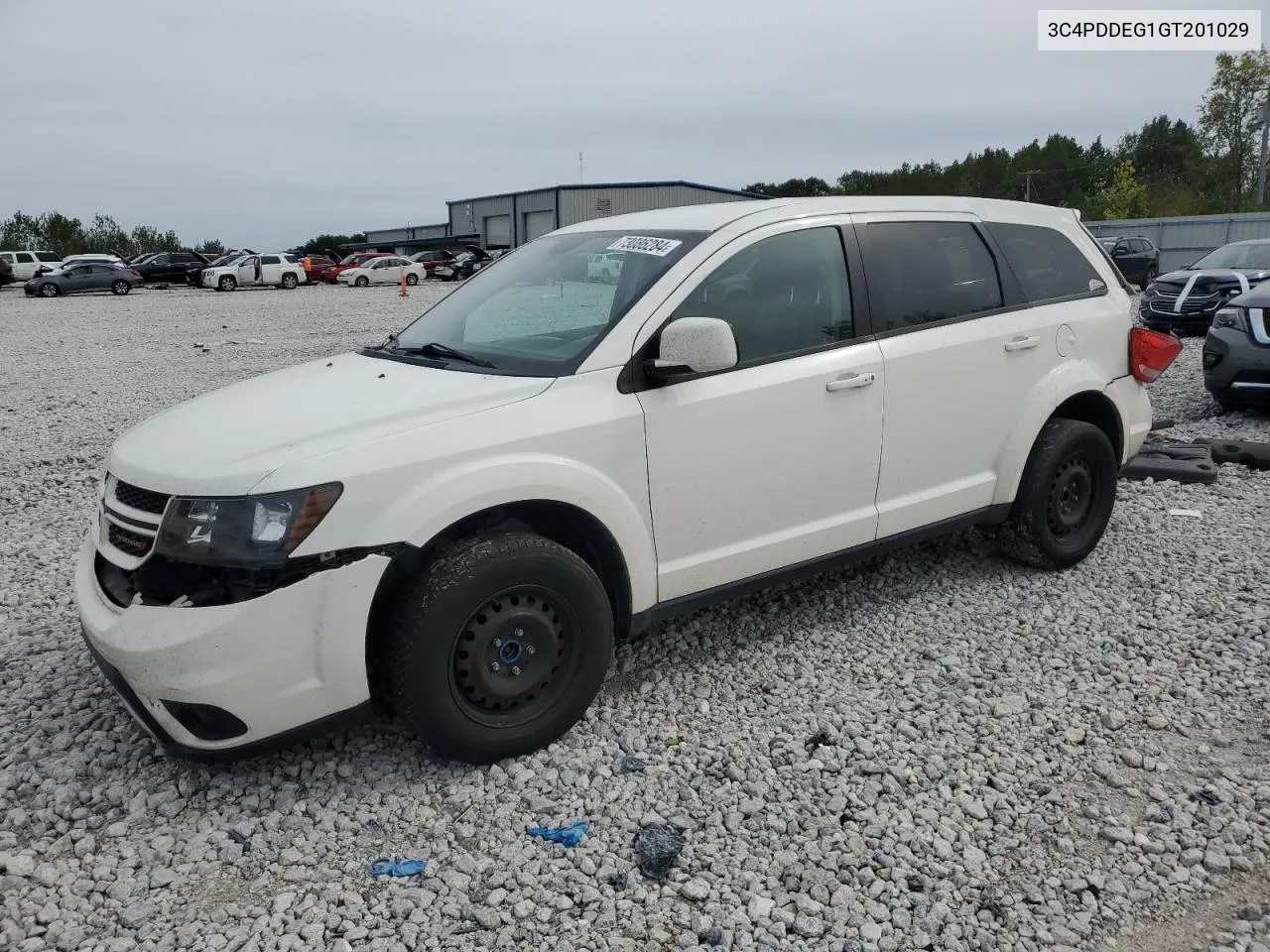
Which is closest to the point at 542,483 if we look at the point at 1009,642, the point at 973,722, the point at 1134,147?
the point at 973,722

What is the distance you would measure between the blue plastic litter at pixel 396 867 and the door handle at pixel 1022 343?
3.33 m

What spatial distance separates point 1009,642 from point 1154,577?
120cm

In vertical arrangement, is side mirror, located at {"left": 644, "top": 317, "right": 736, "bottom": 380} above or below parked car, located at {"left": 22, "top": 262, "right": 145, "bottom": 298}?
below

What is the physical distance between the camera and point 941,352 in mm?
4305

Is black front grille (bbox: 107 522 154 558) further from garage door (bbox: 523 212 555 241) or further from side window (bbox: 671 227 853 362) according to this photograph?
garage door (bbox: 523 212 555 241)

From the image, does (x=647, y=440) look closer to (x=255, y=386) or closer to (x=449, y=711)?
(x=449, y=711)

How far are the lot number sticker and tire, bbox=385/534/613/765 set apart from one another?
1287 millimetres

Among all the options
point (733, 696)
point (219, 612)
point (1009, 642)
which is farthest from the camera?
point (1009, 642)

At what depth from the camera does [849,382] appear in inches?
157

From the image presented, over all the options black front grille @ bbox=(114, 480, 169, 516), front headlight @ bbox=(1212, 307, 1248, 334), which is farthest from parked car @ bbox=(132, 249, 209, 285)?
black front grille @ bbox=(114, 480, 169, 516)

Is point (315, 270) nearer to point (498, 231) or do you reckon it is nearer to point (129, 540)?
point (498, 231)

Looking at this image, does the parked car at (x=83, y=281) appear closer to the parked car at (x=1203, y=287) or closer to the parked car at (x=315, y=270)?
the parked car at (x=315, y=270)

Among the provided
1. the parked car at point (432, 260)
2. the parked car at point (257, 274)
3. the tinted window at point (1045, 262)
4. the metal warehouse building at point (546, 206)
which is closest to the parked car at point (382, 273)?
the parked car at point (257, 274)

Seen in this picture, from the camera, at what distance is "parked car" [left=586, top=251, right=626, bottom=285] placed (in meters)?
3.92
